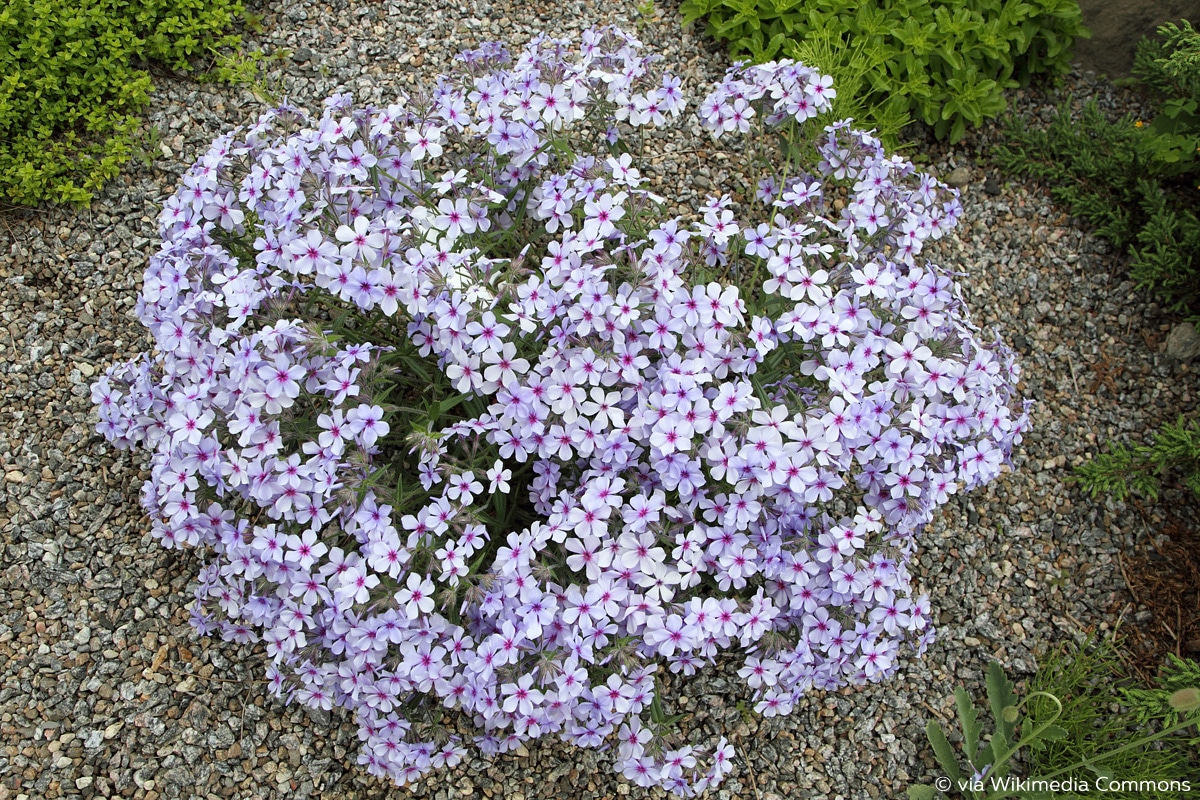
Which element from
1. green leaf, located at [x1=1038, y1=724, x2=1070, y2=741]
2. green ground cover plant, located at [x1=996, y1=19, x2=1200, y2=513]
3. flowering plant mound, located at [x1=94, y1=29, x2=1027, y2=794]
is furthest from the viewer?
green ground cover plant, located at [x1=996, y1=19, x2=1200, y2=513]

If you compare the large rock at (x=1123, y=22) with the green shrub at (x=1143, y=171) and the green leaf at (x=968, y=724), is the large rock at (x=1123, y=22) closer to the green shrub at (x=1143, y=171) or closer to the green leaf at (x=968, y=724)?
the green shrub at (x=1143, y=171)

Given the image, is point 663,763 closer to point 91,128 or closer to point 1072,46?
point 91,128

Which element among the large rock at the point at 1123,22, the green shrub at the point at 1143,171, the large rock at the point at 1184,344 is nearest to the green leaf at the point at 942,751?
the large rock at the point at 1184,344

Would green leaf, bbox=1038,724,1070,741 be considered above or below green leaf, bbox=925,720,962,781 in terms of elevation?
above

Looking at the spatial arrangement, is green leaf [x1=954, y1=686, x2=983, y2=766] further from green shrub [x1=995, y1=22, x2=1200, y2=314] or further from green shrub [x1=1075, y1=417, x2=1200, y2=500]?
green shrub [x1=995, y1=22, x2=1200, y2=314]

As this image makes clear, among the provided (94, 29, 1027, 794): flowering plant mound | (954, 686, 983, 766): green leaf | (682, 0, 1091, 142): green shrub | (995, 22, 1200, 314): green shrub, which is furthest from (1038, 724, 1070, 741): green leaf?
(682, 0, 1091, 142): green shrub

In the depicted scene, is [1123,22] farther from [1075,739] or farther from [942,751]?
[942,751]

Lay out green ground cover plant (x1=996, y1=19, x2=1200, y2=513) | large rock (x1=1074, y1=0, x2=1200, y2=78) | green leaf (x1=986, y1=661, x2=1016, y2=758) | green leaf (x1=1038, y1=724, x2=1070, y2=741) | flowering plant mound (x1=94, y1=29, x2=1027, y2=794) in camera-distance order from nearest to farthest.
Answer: flowering plant mound (x1=94, y1=29, x2=1027, y2=794) → green leaf (x1=1038, y1=724, x2=1070, y2=741) → green leaf (x1=986, y1=661, x2=1016, y2=758) → green ground cover plant (x1=996, y1=19, x2=1200, y2=513) → large rock (x1=1074, y1=0, x2=1200, y2=78)
